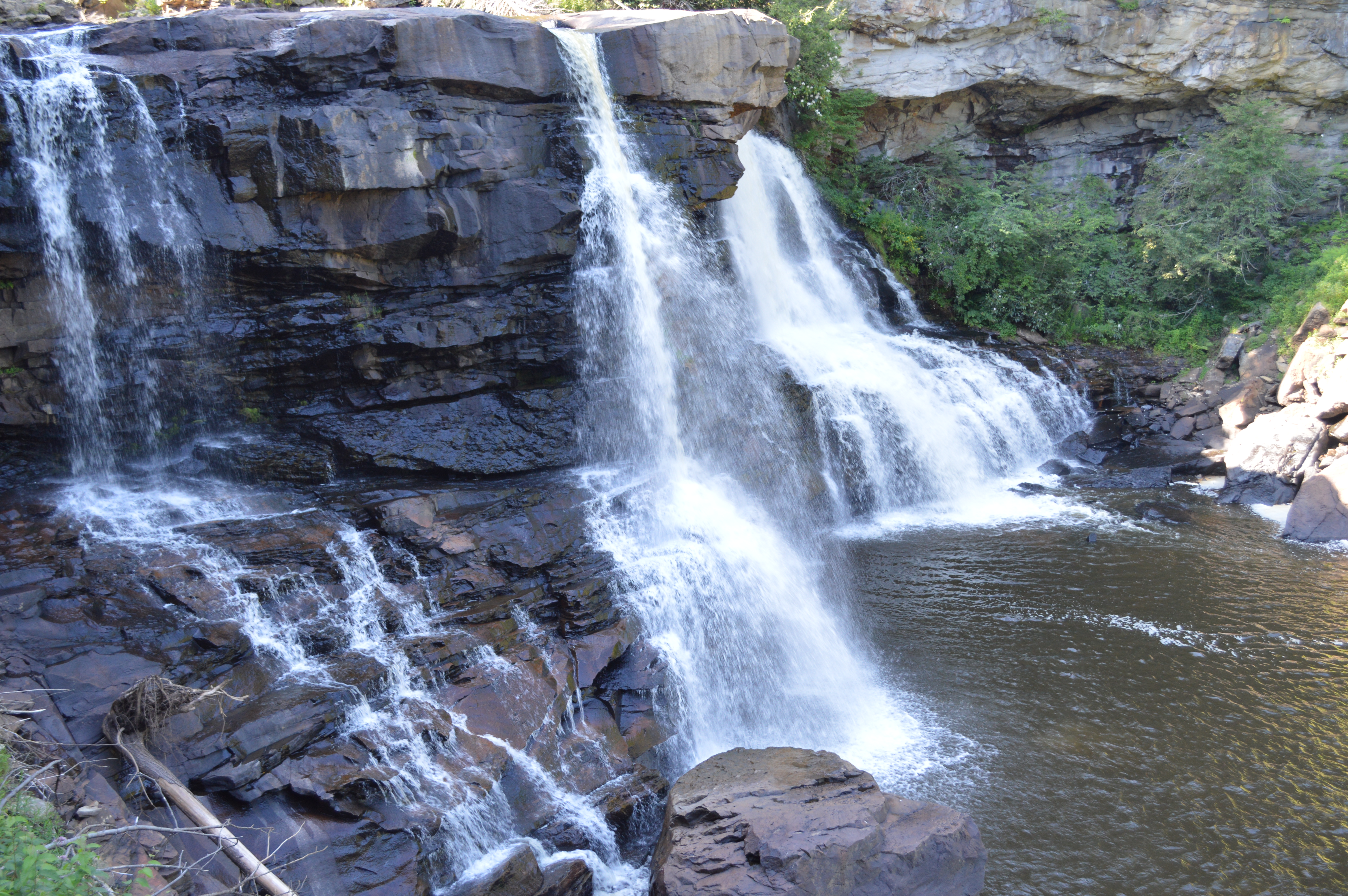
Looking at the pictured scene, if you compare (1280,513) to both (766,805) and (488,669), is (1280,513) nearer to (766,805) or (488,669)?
(766,805)

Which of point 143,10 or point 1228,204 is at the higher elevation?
point 143,10

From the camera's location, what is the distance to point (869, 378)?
15133 millimetres

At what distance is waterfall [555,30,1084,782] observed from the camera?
9.27 meters

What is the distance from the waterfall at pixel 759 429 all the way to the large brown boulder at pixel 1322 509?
4197 millimetres

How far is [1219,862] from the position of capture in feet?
22.6

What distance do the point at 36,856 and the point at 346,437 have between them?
716cm

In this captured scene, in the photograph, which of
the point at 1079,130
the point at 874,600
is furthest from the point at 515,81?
the point at 1079,130

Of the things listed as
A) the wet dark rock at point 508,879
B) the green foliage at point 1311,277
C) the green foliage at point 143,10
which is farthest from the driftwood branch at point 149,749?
the green foliage at point 1311,277

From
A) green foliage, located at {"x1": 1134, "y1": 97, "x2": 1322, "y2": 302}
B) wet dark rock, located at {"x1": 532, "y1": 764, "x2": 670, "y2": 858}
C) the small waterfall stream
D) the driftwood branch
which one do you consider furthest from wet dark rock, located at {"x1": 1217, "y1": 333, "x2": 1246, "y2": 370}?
the driftwood branch

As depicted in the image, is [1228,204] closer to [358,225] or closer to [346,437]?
[358,225]

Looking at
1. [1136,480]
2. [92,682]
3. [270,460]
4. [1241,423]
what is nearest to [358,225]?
[270,460]

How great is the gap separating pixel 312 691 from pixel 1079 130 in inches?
847

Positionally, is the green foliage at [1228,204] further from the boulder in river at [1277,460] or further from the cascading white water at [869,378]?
the boulder in river at [1277,460]

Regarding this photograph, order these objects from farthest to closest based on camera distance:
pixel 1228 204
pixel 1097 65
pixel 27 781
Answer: pixel 1097 65 < pixel 1228 204 < pixel 27 781
